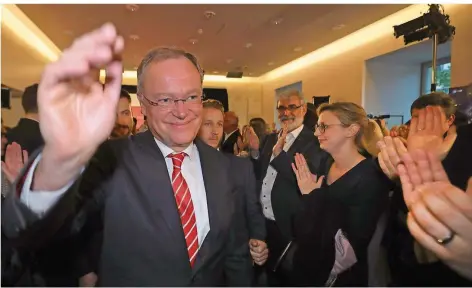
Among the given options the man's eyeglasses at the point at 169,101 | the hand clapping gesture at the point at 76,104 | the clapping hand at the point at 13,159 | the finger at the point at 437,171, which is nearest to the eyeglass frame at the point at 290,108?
the man's eyeglasses at the point at 169,101

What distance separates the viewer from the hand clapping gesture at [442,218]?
1.46 feet

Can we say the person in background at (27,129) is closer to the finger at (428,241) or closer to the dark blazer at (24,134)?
the dark blazer at (24,134)

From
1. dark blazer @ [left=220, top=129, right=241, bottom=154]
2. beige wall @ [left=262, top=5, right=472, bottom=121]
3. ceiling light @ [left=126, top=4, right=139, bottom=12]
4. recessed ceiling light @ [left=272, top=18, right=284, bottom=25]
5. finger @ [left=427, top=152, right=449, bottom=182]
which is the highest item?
ceiling light @ [left=126, top=4, right=139, bottom=12]

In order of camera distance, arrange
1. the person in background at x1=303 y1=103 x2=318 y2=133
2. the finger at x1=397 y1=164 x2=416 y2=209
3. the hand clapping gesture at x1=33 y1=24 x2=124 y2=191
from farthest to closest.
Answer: the person in background at x1=303 y1=103 x2=318 y2=133
the finger at x1=397 y1=164 x2=416 y2=209
the hand clapping gesture at x1=33 y1=24 x2=124 y2=191

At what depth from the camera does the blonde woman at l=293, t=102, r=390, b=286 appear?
71 centimetres

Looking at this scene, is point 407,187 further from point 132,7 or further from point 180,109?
point 132,7

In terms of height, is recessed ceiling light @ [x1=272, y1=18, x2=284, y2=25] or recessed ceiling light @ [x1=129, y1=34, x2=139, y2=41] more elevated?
recessed ceiling light @ [x1=272, y1=18, x2=284, y2=25]

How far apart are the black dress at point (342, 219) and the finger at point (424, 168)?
0.17 meters

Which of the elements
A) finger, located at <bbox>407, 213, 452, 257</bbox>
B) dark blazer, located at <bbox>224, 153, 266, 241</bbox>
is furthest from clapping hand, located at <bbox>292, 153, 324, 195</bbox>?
finger, located at <bbox>407, 213, 452, 257</bbox>

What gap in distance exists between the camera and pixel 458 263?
487mm

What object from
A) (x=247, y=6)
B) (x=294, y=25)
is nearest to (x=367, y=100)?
(x=294, y=25)

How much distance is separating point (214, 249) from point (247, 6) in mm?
509

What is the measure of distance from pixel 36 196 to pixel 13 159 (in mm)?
203

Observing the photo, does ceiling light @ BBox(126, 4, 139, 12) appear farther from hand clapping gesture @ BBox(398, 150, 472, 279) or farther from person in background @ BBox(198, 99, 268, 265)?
hand clapping gesture @ BBox(398, 150, 472, 279)
